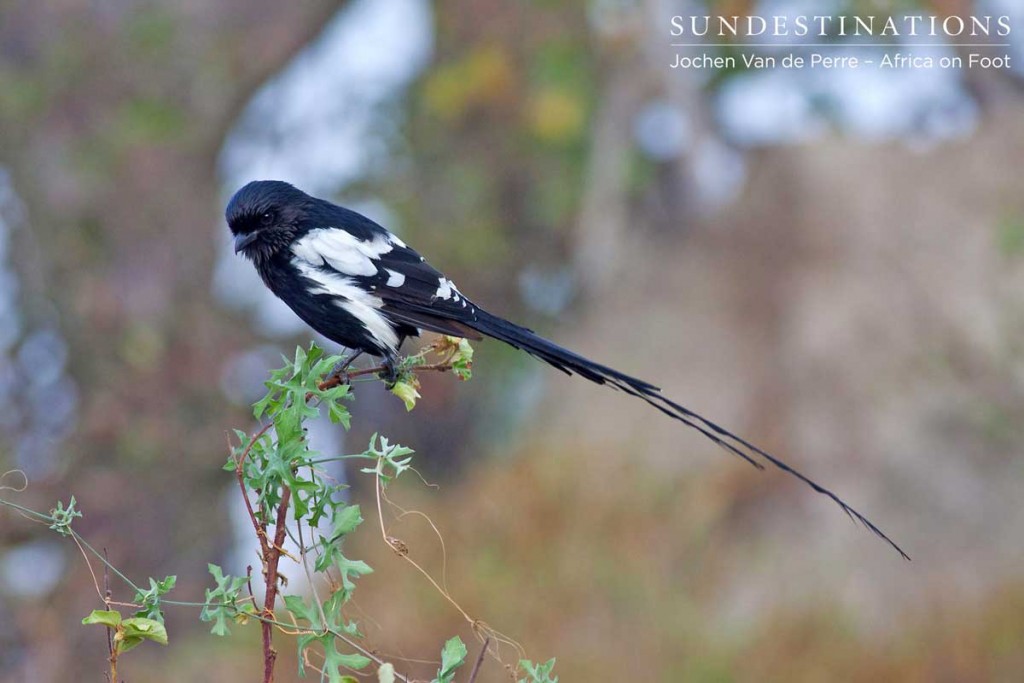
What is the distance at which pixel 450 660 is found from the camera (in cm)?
164

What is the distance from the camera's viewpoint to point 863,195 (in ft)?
30.1

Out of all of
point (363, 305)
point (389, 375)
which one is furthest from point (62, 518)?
point (363, 305)

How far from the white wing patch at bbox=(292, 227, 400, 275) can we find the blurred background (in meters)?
3.35

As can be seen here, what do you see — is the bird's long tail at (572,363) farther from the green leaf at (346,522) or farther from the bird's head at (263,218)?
the green leaf at (346,522)

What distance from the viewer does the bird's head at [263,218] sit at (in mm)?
3352

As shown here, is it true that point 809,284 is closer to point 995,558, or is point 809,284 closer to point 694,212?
point 694,212

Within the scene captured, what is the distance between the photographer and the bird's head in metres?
3.35

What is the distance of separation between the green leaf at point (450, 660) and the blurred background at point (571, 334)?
4743mm

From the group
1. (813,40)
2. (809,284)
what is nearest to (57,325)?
(809,284)

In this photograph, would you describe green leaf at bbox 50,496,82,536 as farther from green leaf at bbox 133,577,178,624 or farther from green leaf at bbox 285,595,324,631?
green leaf at bbox 285,595,324,631

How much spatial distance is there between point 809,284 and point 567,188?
4.24 m

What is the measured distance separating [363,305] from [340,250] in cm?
18

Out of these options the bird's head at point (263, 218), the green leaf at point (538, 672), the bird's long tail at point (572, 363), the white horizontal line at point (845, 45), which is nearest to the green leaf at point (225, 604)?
the green leaf at point (538, 672)

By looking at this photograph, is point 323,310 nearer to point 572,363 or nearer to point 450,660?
point 572,363
